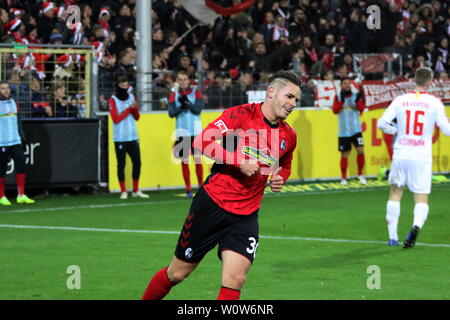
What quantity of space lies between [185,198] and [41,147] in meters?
2.79

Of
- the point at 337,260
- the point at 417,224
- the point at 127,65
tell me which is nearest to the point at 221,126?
the point at 337,260

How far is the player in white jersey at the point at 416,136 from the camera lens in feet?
38.9

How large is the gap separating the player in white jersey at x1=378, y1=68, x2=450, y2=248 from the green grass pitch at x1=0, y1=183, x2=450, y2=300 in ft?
2.02

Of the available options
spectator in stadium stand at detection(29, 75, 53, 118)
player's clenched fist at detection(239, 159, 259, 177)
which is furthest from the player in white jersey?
spectator in stadium stand at detection(29, 75, 53, 118)

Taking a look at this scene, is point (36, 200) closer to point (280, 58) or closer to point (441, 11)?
point (280, 58)

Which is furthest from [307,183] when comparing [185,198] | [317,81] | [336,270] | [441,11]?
[441,11]

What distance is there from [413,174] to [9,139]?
7.59 meters

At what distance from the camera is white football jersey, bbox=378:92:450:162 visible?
11867 millimetres

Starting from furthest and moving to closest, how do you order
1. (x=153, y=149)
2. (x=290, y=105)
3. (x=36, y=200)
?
(x=153, y=149), (x=36, y=200), (x=290, y=105)

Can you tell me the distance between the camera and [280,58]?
74.8ft

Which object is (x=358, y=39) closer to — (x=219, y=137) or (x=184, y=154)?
(x=184, y=154)

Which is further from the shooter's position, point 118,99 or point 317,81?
point 317,81

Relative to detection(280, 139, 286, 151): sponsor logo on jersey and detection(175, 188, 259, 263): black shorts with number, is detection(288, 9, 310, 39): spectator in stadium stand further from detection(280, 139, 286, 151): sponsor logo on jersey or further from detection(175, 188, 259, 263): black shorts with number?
detection(175, 188, 259, 263): black shorts with number

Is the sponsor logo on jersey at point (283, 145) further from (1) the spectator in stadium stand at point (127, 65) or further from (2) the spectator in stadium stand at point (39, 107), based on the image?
(1) the spectator in stadium stand at point (127, 65)
